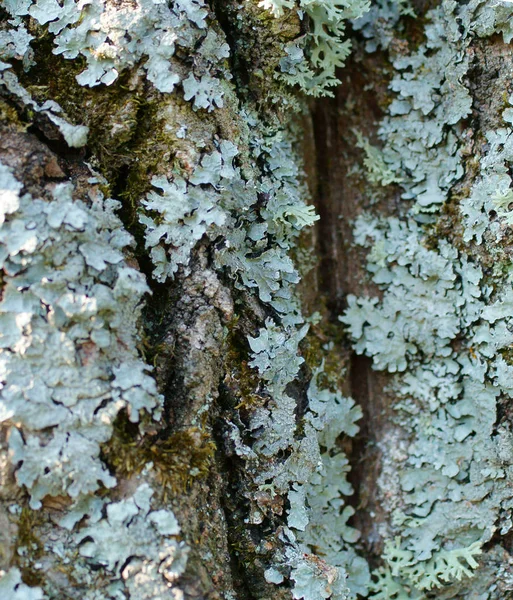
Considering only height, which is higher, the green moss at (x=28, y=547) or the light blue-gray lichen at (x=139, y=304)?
the light blue-gray lichen at (x=139, y=304)

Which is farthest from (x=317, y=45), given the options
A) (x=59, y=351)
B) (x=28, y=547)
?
(x=28, y=547)

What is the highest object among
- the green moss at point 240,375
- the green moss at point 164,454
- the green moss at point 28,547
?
the green moss at point 240,375

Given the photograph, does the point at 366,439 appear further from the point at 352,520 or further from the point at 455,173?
the point at 455,173

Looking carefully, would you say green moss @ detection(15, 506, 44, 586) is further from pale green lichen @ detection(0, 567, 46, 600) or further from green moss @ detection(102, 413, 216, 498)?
green moss @ detection(102, 413, 216, 498)

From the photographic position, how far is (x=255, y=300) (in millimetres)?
1943

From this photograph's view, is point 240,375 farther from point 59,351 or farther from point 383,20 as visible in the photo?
point 383,20

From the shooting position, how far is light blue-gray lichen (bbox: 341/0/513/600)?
6.81ft

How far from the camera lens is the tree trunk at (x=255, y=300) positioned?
1.58 metres

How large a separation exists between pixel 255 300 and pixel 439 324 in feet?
2.17

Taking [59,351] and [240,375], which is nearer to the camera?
[59,351]

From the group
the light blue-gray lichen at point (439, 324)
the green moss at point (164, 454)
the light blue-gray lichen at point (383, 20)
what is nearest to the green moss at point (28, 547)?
the green moss at point (164, 454)

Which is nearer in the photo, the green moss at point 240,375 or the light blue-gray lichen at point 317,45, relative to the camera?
the green moss at point 240,375

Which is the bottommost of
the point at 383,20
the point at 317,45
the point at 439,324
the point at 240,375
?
the point at 240,375

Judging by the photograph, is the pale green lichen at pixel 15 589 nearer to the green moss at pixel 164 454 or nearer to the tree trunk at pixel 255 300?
the tree trunk at pixel 255 300
